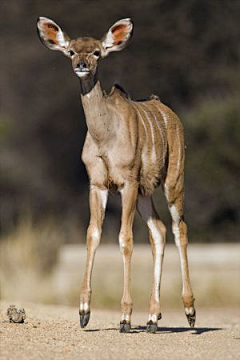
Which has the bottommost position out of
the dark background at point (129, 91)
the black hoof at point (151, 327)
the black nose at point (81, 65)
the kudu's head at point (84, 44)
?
the black hoof at point (151, 327)

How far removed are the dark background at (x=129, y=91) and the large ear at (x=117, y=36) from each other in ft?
45.8

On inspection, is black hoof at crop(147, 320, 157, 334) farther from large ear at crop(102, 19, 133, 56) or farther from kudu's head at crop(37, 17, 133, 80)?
large ear at crop(102, 19, 133, 56)

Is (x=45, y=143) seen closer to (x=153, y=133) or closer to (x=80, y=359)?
(x=153, y=133)

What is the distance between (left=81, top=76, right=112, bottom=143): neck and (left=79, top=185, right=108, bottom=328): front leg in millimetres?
465

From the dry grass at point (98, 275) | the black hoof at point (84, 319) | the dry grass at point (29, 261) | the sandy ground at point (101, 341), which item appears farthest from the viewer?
the dry grass at point (98, 275)

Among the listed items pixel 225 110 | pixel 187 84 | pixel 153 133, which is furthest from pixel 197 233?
pixel 153 133

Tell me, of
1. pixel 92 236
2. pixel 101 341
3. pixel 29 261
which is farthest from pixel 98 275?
pixel 101 341

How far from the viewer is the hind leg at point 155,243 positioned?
35.4 ft

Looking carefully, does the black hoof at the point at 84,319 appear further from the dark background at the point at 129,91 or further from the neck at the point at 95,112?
the dark background at the point at 129,91

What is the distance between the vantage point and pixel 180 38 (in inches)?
1249

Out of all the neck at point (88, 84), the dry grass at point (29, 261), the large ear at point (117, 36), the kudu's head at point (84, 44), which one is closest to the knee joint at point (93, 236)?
the neck at point (88, 84)

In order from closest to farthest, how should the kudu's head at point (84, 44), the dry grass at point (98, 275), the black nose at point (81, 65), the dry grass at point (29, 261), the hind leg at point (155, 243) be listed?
the black nose at point (81, 65) → the kudu's head at point (84, 44) → the hind leg at point (155, 243) → the dry grass at point (29, 261) → the dry grass at point (98, 275)

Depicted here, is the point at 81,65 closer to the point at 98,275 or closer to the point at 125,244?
the point at 125,244

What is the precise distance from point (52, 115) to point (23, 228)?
15498mm
